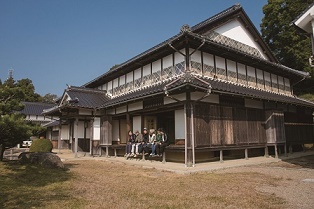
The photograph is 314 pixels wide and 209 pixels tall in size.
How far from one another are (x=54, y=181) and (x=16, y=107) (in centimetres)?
494

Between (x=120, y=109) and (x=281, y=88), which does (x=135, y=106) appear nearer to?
(x=120, y=109)

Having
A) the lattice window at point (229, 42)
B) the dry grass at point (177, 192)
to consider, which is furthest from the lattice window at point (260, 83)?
the dry grass at point (177, 192)

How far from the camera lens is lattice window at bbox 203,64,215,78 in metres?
14.3

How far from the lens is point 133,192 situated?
6.48 metres

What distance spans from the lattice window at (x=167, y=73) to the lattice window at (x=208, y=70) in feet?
6.36

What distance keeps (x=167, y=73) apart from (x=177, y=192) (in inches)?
368

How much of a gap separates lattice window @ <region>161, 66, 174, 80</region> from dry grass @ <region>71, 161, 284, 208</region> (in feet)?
24.0

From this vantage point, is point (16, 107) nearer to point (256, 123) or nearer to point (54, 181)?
point (54, 181)

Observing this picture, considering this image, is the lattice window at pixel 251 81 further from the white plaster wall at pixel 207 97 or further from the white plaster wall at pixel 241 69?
the white plaster wall at pixel 207 97

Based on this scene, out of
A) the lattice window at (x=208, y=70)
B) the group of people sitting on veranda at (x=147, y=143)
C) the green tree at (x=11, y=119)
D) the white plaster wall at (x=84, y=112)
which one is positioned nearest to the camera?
the green tree at (x=11, y=119)

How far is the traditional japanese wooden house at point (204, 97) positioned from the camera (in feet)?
40.2

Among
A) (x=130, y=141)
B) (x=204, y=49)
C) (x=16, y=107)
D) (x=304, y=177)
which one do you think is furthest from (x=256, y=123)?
(x=16, y=107)

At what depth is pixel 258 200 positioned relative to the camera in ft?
18.4

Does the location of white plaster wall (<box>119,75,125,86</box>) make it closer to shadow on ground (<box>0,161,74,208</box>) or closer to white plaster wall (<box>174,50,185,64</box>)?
white plaster wall (<box>174,50,185,64</box>)
